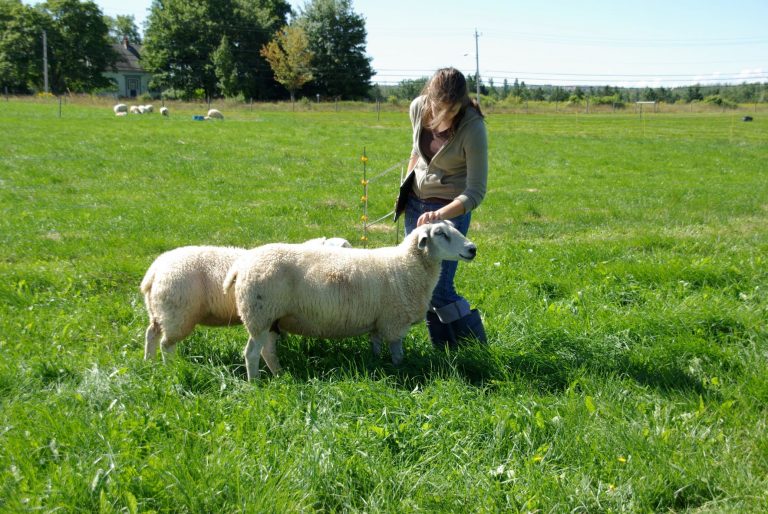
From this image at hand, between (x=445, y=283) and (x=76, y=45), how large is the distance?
7702 centimetres

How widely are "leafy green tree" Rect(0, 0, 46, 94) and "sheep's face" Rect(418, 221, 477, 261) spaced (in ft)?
244

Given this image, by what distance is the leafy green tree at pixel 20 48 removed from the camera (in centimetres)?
6544

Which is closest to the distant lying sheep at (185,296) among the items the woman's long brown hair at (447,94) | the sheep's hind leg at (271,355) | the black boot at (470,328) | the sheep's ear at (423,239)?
the sheep's hind leg at (271,355)

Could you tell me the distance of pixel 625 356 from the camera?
15.6 feet

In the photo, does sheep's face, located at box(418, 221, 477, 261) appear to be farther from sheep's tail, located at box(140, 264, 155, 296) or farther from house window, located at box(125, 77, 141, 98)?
house window, located at box(125, 77, 141, 98)

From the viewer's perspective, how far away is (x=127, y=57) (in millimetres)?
88375

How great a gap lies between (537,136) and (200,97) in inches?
1805

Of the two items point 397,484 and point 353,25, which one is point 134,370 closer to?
point 397,484

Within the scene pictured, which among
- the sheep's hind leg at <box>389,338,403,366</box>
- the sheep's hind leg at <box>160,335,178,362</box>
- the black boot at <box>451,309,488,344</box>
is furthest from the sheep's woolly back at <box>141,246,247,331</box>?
the black boot at <box>451,309,488,344</box>

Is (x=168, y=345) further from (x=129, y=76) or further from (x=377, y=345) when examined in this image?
(x=129, y=76)

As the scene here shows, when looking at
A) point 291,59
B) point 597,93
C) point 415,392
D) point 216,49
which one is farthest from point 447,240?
point 597,93

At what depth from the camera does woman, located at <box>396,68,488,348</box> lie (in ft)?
14.9

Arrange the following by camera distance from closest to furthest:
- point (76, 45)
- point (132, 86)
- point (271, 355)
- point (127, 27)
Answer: point (271, 355), point (76, 45), point (132, 86), point (127, 27)

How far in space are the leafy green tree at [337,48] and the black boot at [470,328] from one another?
207 feet
